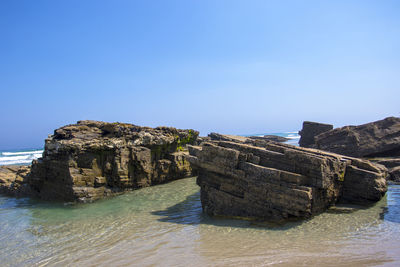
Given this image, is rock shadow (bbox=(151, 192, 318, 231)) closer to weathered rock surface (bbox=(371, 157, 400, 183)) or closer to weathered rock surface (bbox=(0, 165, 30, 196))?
weathered rock surface (bbox=(371, 157, 400, 183))

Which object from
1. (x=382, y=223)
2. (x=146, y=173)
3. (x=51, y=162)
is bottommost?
(x=382, y=223)

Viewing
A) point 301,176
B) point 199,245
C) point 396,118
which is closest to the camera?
point 199,245

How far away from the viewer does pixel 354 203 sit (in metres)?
9.97

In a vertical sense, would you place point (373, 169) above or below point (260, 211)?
above

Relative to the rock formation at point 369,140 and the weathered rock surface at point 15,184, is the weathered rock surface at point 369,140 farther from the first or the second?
the weathered rock surface at point 15,184

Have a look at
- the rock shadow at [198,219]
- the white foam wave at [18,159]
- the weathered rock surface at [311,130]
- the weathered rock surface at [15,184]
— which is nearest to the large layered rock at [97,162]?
the weathered rock surface at [15,184]

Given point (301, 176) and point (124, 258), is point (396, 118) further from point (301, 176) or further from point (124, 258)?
point (124, 258)

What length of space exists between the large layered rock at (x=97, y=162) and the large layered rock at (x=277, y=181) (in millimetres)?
5520

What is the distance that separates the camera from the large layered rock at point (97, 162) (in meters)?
13.1

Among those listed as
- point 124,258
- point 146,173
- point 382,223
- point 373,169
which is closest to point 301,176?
point 382,223

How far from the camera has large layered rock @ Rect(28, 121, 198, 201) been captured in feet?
43.1

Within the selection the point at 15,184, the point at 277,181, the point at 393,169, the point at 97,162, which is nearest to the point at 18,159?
the point at 15,184

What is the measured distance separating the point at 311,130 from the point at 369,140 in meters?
8.49

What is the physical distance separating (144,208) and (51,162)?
6.08 meters
